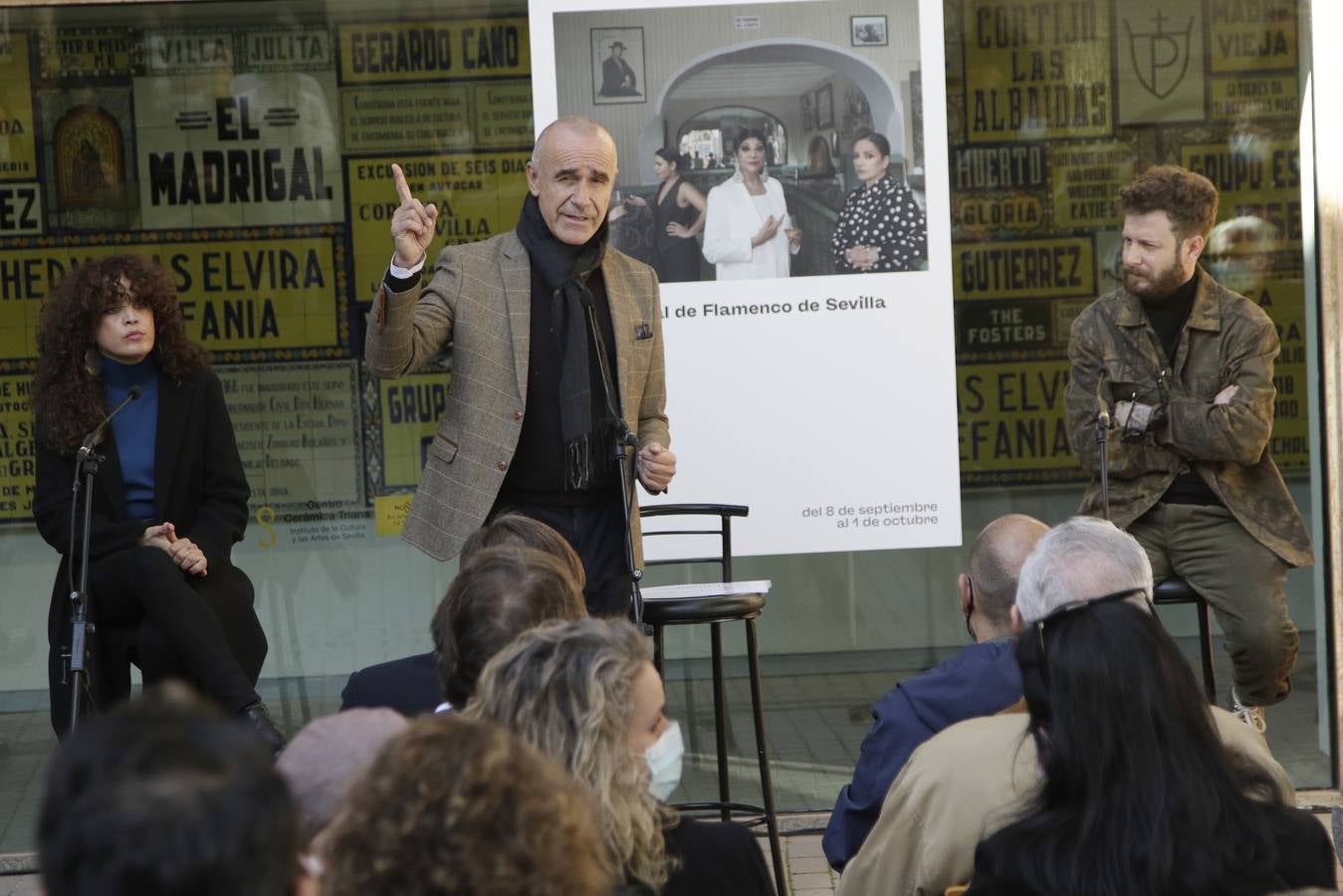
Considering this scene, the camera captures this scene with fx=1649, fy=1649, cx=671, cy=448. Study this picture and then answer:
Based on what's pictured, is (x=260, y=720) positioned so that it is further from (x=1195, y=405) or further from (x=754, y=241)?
(x=1195, y=405)

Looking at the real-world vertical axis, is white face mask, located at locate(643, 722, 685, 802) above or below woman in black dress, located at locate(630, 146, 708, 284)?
below

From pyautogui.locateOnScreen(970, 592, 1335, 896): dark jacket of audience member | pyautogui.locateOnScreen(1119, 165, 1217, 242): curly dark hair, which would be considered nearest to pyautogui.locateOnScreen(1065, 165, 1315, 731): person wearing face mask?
pyautogui.locateOnScreen(1119, 165, 1217, 242): curly dark hair

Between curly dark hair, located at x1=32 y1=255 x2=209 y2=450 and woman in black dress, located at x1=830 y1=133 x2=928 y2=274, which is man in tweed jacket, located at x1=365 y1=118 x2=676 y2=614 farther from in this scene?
woman in black dress, located at x1=830 y1=133 x2=928 y2=274

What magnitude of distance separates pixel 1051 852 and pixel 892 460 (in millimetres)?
3181

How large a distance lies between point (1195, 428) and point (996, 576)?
1.66 meters

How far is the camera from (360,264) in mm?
5145

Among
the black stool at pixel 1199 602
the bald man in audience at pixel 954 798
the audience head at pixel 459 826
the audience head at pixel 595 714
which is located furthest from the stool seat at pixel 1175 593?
the audience head at pixel 459 826

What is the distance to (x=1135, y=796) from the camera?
6.45 feet

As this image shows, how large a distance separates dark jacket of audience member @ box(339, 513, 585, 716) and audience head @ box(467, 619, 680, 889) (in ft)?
3.08

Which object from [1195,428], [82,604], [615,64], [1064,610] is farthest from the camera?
[615,64]

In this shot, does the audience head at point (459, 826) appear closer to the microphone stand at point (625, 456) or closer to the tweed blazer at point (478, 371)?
the microphone stand at point (625, 456)

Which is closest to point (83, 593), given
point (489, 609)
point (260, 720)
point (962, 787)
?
point (260, 720)

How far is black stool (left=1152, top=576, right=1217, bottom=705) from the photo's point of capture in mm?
4355

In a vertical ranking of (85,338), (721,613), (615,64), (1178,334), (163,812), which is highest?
(615,64)
